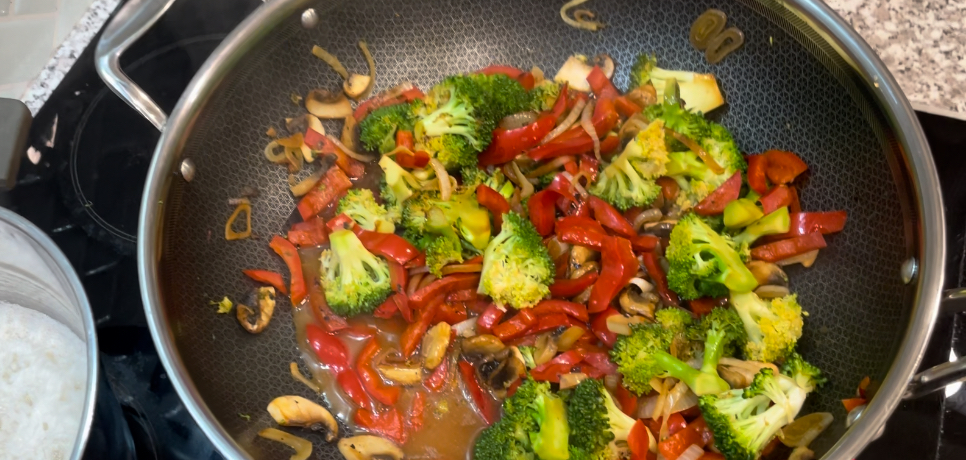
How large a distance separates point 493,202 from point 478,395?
1.54 ft

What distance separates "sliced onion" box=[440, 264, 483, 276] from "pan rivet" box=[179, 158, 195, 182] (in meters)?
0.63

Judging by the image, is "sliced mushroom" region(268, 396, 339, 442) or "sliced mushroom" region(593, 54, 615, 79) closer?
"sliced mushroom" region(268, 396, 339, 442)

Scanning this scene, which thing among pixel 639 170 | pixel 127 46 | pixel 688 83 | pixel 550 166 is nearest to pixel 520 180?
pixel 550 166

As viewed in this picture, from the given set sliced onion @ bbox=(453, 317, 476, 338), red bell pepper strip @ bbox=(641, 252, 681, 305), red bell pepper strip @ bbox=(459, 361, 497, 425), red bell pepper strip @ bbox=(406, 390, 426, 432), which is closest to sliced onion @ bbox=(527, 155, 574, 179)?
red bell pepper strip @ bbox=(641, 252, 681, 305)

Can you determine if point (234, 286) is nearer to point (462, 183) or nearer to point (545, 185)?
point (462, 183)

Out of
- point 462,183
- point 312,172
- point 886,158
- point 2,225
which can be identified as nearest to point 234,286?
point 312,172

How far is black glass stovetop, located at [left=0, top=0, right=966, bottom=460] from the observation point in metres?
1.48

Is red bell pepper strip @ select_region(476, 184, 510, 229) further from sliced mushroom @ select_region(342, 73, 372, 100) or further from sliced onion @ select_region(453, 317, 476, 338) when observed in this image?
sliced mushroom @ select_region(342, 73, 372, 100)

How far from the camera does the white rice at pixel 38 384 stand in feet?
4.34

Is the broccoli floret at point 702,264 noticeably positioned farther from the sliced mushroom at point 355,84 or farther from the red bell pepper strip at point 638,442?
the sliced mushroom at point 355,84

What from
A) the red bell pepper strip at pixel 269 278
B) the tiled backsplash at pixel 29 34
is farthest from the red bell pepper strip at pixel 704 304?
the tiled backsplash at pixel 29 34

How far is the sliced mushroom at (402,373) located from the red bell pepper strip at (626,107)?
85cm

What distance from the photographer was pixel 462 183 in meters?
1.59

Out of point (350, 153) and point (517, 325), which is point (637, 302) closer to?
point (517, 325)
